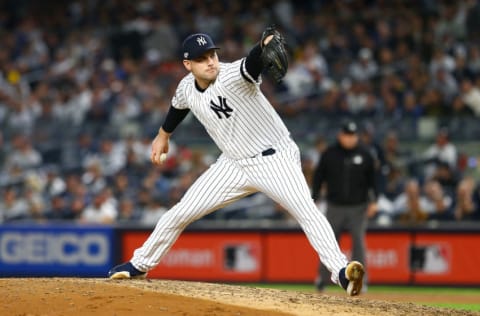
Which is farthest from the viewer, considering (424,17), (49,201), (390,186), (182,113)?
(424,17)

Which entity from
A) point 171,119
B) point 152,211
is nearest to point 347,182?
point 152,211

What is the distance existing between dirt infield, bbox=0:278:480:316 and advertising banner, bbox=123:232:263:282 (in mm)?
6471

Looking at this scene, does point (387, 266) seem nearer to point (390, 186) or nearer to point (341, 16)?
point (390, 186)

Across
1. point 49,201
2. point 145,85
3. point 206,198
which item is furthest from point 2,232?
point 206,198

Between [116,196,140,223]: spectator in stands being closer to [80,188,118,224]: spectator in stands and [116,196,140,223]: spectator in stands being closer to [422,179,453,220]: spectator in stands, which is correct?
[80,188,118,224]: spectator in stands

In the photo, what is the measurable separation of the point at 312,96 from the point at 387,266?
4.48 m

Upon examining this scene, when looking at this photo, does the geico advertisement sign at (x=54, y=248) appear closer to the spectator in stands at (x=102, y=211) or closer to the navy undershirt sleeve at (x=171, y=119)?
the spectator in stands at (x=102, y=211)

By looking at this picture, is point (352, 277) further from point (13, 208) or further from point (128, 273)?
point (13, 208)

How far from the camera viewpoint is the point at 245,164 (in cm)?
798

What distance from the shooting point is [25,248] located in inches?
602

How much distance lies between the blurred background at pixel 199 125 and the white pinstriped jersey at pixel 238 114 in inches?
285

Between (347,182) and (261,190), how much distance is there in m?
4.68

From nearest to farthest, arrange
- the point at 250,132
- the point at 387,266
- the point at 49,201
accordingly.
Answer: the point at 250,132 → the point at 387,266 → the point at 49,201

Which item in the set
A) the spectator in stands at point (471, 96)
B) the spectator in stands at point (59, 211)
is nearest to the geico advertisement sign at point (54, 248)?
the spectator in stands at point (59, 211)
